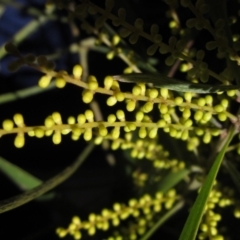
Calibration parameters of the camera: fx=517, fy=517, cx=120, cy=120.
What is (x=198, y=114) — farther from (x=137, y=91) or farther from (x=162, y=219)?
(x=162, y=219)

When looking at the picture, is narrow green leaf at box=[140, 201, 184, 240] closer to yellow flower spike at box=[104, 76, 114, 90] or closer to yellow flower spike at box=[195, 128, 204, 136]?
yellow flower spike at box=[195, 128, 204, 136]

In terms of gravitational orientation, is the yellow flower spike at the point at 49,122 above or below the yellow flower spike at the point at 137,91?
below

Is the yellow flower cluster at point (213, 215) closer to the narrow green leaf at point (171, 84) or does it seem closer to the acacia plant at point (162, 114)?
the acacia plant at point (162, 114)

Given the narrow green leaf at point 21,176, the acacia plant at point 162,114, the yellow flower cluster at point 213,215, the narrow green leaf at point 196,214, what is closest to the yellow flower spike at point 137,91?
the acacia plant at point 162,114

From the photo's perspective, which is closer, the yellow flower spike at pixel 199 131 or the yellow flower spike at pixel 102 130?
the yellow flower spike at pixel 102 130

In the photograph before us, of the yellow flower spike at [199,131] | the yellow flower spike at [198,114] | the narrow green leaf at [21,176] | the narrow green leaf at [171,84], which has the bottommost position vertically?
the narrow green leaf at [21,176]

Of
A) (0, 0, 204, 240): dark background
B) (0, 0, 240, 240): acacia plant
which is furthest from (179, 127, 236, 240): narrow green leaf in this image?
(0, 0, 204, 240): dark background

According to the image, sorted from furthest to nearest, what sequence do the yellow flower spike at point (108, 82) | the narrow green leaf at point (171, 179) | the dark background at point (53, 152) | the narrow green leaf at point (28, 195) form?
1. the dark background at point (53, 152)
2. the narrow green leaf at point (171, 179)
3. the narrow green leaf at point (28, 195)
4. the yellow flower spike at point (108, 82)

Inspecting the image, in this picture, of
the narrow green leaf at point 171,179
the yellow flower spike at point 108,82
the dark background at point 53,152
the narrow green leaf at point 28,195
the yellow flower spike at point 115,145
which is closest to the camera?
the yellow flower spike at point 108,82
